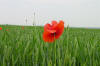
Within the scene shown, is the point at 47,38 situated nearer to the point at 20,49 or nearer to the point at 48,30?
the point at 48,30

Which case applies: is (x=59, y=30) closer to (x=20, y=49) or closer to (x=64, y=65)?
(x=64, y=65)

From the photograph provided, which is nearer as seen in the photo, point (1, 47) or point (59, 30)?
point (59, 30)

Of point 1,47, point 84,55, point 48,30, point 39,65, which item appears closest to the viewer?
point 48,30

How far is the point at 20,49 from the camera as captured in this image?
4.09ft

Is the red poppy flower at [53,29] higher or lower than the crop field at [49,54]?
higher

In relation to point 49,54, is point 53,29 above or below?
above

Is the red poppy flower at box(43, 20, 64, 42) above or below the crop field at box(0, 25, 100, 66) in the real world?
above

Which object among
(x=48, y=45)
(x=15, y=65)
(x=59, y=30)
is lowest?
(x=15, y=65)

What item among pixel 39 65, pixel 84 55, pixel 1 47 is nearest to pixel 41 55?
pixel 39 65

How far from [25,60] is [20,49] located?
17cm

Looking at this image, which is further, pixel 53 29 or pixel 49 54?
pixel 49 54

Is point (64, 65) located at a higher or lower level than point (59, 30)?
lower

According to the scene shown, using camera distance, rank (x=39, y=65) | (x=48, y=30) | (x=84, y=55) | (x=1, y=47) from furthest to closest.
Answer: (x=1, y=47) → (x=84, y=55) → (x=39, y=65) → (x=48, y=30)

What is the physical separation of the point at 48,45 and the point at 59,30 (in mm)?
311
